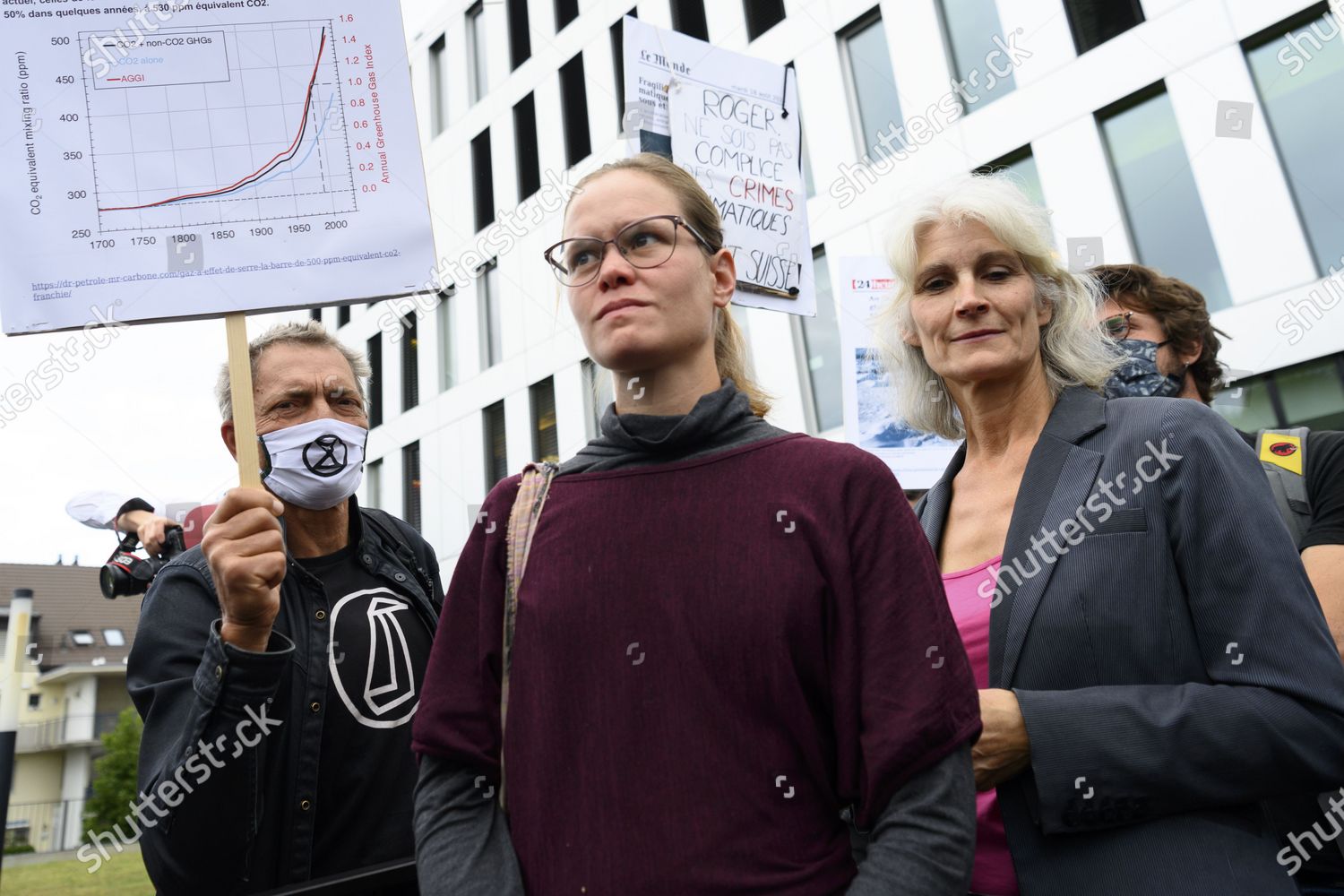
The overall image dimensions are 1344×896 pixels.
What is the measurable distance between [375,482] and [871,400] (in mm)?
19813

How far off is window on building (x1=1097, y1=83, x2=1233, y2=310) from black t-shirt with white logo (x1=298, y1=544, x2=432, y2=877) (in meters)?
9.11

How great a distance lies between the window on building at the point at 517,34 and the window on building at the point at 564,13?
37.4 inches

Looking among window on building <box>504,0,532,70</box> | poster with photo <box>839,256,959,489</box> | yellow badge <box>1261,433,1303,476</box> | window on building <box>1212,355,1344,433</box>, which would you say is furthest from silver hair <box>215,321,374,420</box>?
window on building <box>504,0,532,70</box>

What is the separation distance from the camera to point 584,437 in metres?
16.3

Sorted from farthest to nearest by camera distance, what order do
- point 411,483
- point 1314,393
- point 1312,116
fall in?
point 411,483, point 1312,116, point 1314,393

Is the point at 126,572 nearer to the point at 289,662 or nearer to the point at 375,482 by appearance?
the point at 289,662

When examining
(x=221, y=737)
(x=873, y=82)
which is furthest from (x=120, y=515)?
(x=873, y=82)

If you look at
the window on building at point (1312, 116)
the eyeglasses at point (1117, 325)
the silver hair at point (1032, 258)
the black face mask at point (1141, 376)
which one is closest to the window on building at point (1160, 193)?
the window on building at point (1312, 116)

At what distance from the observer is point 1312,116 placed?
8969 millimetres

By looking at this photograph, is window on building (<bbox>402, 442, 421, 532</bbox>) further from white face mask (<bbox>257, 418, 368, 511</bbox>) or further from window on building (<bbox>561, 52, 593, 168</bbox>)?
A: white face mask (<bbox>257, 418, 368, 511</bbox>)

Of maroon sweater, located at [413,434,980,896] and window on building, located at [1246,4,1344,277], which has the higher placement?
window on building, located at [1246,4,1344,277]

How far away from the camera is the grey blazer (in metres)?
1.70

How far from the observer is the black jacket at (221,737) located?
208 cm

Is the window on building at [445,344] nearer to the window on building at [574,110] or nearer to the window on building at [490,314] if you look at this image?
the window on building at [490,314]
